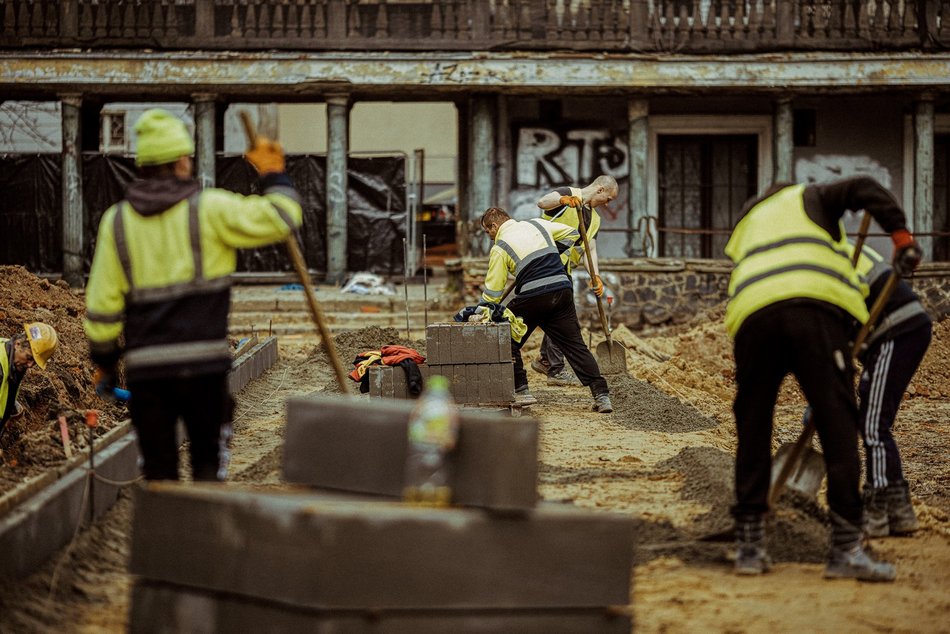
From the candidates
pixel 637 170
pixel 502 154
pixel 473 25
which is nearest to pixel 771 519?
pixel 637 170

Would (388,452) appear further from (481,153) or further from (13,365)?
(481,153)

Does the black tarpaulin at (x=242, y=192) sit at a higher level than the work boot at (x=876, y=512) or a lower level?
higher

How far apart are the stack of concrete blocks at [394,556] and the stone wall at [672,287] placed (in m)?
15.2

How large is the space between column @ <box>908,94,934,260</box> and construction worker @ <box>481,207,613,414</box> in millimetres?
11861

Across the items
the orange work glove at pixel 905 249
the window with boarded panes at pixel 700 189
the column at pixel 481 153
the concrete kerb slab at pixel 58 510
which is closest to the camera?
the concrete kerb slab at pixel 58 510

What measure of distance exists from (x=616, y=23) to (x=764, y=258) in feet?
50.5

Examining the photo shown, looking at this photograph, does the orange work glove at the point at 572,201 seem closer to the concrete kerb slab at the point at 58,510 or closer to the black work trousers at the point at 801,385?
the concrete kerb slab at the point at 58,510

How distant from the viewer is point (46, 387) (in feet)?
32.0

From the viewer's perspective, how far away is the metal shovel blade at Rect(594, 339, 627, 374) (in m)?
13.3

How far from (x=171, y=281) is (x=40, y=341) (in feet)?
12.6

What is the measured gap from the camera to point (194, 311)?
4961mm

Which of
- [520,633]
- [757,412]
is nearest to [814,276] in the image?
[757,412]

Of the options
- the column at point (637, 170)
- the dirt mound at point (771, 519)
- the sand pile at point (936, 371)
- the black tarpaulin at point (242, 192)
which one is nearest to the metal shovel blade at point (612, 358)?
the sand pile at point (936, 371)

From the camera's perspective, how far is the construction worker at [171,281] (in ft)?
→ 16.2
